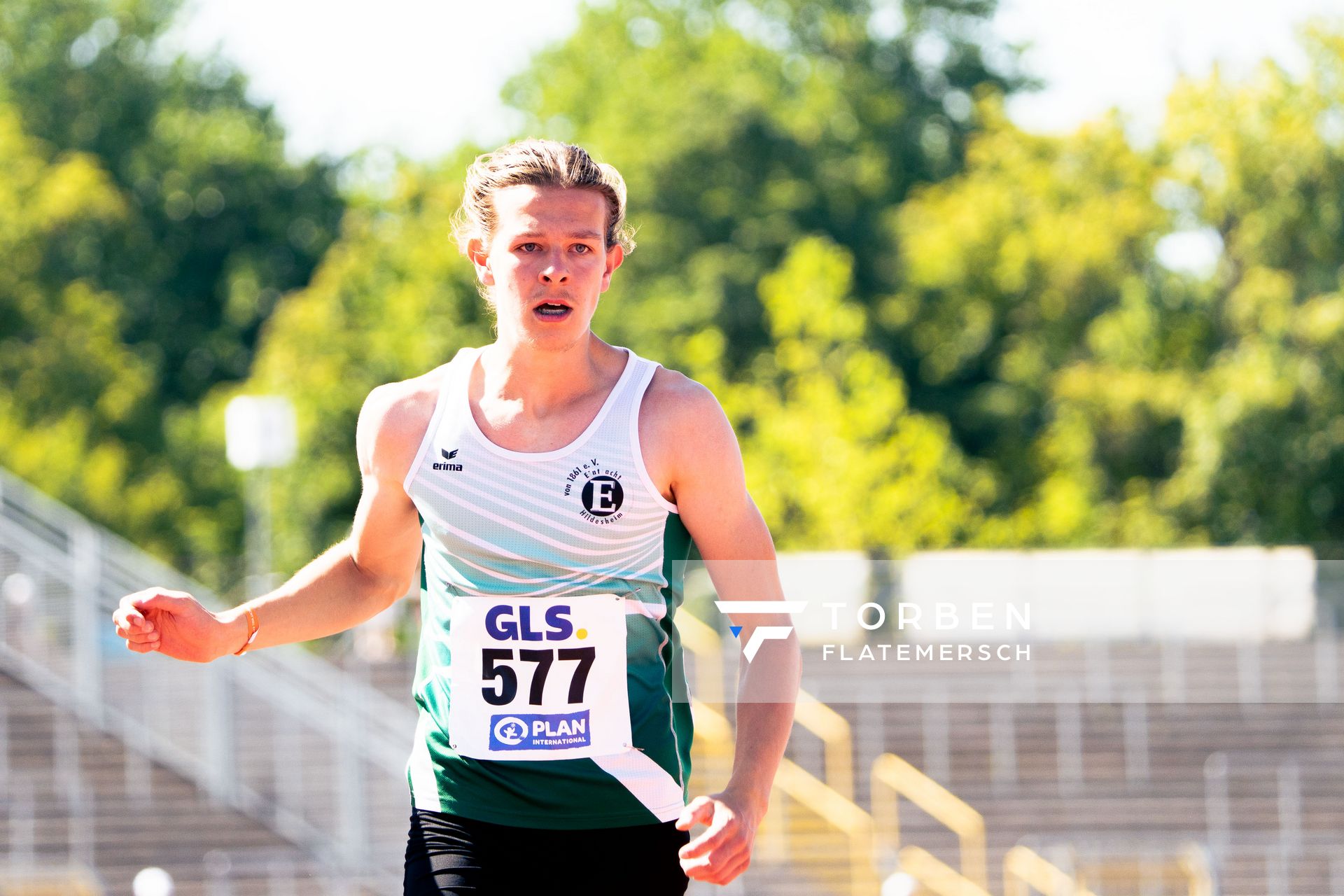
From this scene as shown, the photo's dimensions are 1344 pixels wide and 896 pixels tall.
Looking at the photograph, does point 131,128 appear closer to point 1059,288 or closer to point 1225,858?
point 1059,288

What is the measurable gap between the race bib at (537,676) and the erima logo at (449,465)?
0.70 ft

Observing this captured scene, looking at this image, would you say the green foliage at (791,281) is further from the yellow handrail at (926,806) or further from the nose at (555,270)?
the nose at (555,270)

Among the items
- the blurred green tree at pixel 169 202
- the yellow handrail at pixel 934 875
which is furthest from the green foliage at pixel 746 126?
the yellow handrail at pixel 934 875

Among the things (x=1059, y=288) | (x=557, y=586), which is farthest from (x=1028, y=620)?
(x=1059, y=288)

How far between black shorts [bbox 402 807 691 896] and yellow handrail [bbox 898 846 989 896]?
869cm

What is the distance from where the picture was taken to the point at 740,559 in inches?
121

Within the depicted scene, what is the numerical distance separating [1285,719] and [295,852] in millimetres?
9151

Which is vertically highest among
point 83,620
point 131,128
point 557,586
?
point 131,128

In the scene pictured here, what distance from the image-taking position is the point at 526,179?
3086 mm

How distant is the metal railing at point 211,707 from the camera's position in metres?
11.6

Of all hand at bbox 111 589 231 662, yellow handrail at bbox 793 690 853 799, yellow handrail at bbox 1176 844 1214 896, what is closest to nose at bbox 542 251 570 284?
hand at bbox 111 589 231 662

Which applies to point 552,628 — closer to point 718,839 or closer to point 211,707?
point 718,839

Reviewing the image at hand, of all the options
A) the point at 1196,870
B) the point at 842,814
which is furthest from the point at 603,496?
the point at 842,814

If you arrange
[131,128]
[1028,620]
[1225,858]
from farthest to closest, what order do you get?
[131,128] → [1028,620] → [1225,858]
